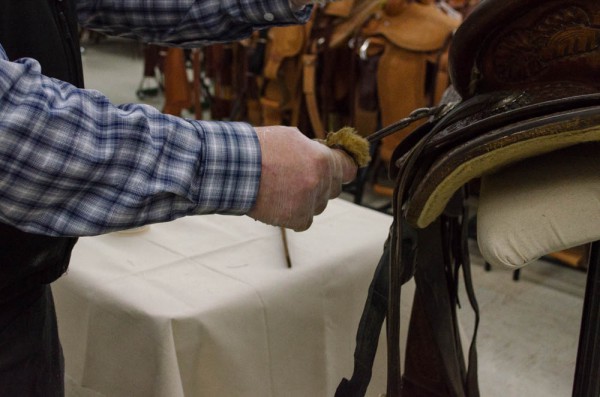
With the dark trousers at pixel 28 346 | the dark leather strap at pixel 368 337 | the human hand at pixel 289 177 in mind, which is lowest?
the dark trousers at pixel 28 346

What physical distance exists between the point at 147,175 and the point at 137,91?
200 inches

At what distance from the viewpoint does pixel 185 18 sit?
1.07 meters

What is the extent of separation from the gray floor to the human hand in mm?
1355

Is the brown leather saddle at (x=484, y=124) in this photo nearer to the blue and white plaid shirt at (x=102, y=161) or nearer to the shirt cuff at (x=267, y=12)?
the blue and white plaid shirt at (x=102, y=161)

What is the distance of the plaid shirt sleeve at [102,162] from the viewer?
56cm

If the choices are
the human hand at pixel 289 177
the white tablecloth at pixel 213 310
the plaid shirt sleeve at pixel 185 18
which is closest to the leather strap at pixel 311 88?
the white tablecloth at pixel 213 310

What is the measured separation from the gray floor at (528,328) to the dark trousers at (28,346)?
1294mm

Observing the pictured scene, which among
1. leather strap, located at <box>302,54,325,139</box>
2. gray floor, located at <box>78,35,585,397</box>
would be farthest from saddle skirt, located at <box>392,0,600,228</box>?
leather strap, located at <box>302,54,325,139</box>

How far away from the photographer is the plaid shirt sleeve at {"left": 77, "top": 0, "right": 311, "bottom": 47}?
1.04m

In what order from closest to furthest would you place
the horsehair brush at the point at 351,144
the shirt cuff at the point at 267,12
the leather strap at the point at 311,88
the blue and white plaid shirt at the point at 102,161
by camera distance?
the blue and white plaid shirt at the point at 102,161, the horsehair brush at the point at 351,144, the shirt cuff at the point at 267,12, the leather strap at the point at 311,88

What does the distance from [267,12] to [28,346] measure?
60 cm

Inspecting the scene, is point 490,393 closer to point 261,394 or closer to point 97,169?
point 261,394

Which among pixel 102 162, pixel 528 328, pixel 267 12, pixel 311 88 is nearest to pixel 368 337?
pixel 102 162

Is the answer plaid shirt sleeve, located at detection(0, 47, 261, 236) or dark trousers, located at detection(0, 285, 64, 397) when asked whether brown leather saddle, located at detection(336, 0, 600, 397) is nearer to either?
plaid shirt sleeve, located at detection(0, 47, 261, 236)
